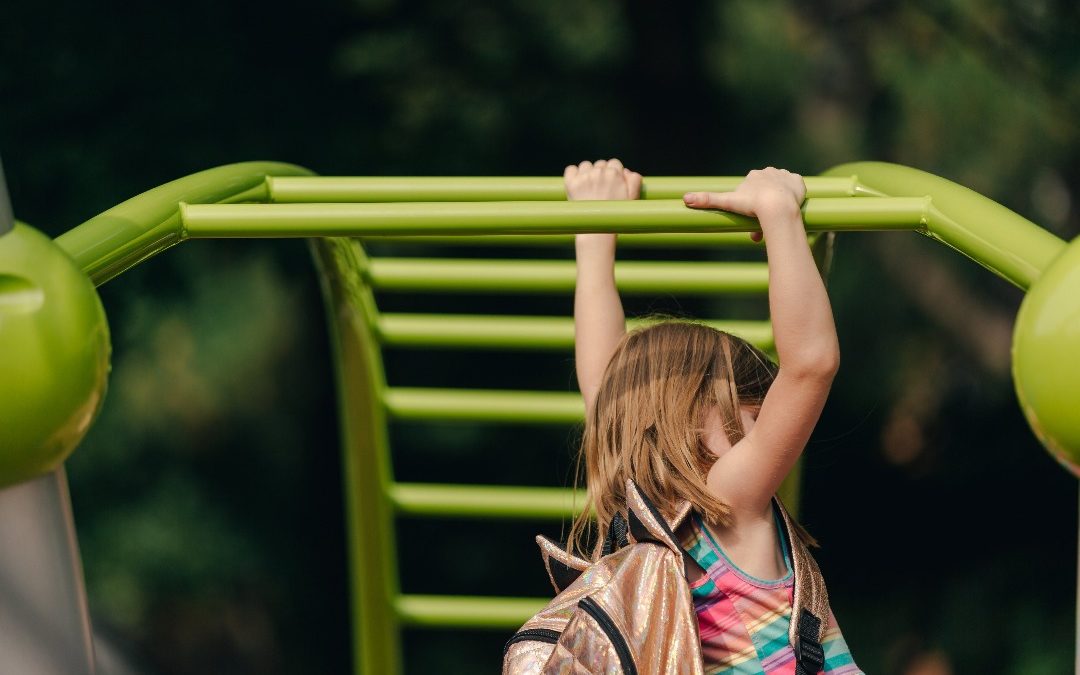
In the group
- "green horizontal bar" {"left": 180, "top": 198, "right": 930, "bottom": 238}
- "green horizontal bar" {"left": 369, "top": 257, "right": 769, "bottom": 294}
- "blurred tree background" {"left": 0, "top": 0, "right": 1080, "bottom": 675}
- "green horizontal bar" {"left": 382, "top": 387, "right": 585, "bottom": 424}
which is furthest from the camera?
"blurred tree background" {"left": 0, "top": 0, "right": 1080, "bottom": 675}

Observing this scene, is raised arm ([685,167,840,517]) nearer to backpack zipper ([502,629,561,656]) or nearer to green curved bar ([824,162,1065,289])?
green curved bar ([824,162,1065,289])

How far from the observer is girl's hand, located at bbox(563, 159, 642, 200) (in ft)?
5.24

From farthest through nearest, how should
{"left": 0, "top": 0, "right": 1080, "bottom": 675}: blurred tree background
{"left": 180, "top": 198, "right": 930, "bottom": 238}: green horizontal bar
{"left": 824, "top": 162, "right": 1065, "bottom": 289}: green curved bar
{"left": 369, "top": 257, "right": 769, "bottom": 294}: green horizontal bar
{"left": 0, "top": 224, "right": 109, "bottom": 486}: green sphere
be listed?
{"left": 0, "top": 0, "right": 1080, "bottom": 675}: blurred tree background → {"left": 369, "top": 257, "right": 769, "bottom": 294}: green horizontal bar → {"left": 180, "top": 198, "right": 930, "bottom": 238}: green horizontal bar → {"left": 824, "top": 162, "right": 1065, "bottom": 289}: green curved bar → {"left": 0, "top": 224, "right": 109, "bottom": 486}: green sphere

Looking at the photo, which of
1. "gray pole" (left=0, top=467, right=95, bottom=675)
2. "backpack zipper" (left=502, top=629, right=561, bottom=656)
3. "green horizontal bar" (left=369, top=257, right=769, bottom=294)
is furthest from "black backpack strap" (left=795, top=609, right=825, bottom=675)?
"green horizontal bar" (left=369, top=257, right=769, bottom=294)

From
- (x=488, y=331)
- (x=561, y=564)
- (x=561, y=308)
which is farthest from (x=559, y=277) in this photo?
(x=561, y=308)

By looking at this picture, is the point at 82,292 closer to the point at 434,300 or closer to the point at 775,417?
the point at 775,417

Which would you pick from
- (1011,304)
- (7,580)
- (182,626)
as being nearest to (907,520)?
(1011,304)

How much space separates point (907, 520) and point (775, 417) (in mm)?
3419

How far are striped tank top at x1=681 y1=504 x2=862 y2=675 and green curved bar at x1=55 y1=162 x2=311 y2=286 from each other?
0.62m

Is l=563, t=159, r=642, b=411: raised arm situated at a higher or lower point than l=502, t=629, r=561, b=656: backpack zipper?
higher

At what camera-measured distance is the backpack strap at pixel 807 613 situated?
1305 millimetres

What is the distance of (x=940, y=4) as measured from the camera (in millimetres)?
4113

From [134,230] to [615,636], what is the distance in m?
0.60

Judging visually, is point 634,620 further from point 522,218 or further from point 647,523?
point 522,218
